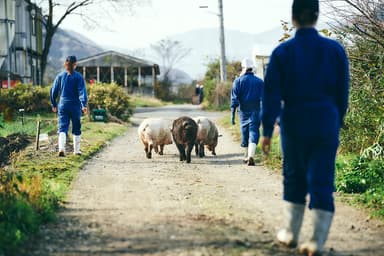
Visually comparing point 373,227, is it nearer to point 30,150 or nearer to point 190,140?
point 190,140

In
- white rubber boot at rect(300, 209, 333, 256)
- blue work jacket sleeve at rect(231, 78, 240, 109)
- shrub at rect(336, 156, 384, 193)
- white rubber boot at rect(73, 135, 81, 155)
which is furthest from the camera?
white rubber boot at rect(73, 135, 81, 155)


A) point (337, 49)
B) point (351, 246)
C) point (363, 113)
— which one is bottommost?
point (351, 246)

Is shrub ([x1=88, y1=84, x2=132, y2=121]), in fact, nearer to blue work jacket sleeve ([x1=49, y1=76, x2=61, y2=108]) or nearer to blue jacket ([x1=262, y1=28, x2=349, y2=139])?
blue work jacket sleeve ([x1=49, y1=76, x2=61, y2=108])

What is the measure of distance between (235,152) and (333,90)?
9.66 meters

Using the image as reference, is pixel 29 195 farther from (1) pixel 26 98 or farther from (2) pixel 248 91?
(1) pixel 26 98

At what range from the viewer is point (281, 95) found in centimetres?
618

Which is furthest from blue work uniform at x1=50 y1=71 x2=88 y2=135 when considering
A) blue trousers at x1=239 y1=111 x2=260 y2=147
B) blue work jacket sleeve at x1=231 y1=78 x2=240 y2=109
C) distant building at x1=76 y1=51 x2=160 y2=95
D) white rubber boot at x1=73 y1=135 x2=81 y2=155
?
distant building at x1=76 y1=51 x2=160 y2=95

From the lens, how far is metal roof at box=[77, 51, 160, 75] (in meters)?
61.6

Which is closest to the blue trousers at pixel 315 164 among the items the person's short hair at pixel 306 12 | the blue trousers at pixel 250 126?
the person's short hair at pixel 306 12

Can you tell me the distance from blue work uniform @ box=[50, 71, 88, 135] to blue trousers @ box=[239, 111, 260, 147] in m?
3.23

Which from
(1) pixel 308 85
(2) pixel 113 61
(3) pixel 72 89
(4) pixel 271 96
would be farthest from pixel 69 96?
(2) pixel 113 61

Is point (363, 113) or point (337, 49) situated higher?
point (337, 49)

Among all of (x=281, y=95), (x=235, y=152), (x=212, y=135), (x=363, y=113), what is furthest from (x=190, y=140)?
(x=281, y=95)

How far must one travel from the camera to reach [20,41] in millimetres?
44312
